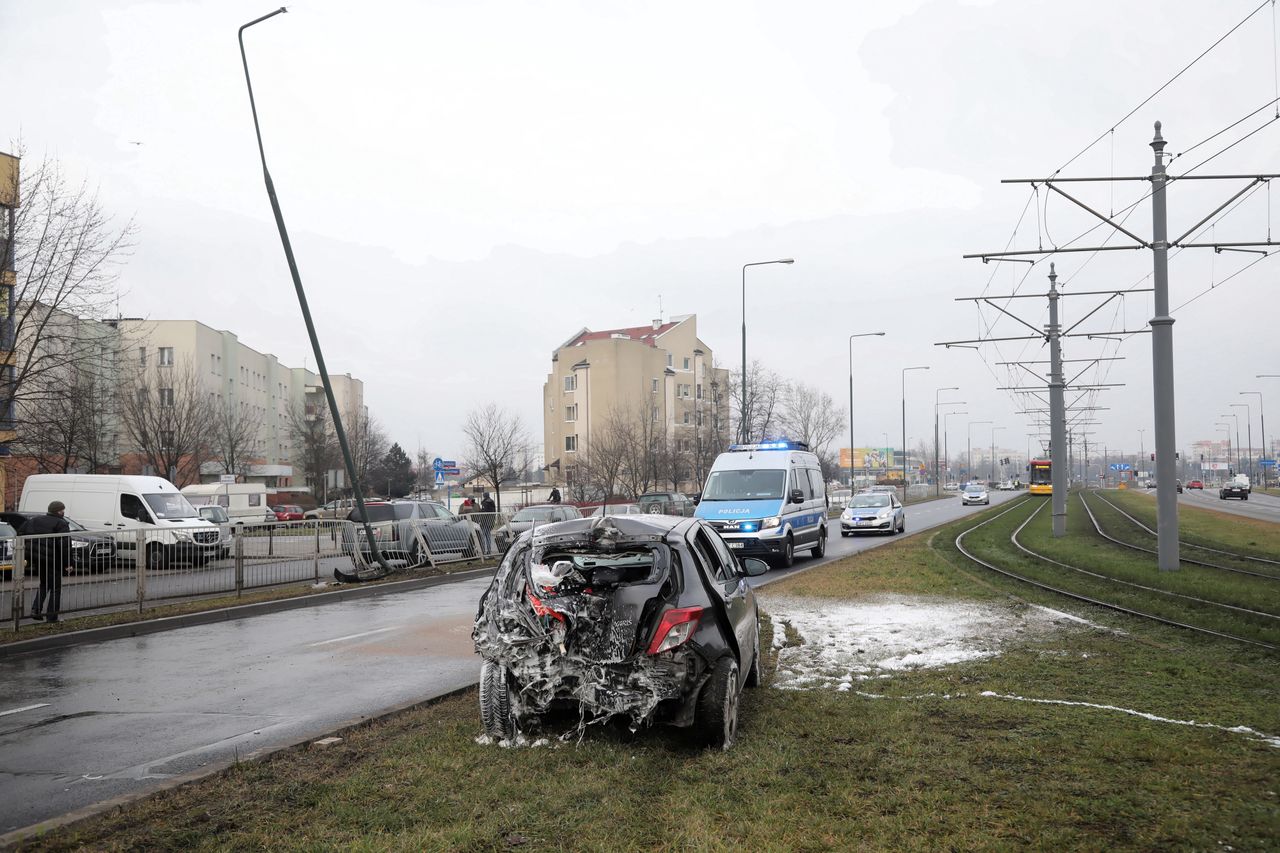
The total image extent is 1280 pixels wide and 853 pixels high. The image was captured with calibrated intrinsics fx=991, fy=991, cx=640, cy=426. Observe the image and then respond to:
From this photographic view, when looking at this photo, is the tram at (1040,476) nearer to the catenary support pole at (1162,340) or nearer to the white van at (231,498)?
the white van at (231,498)

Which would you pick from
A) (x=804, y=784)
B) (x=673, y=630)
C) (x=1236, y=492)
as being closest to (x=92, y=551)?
(x=673, y=630)

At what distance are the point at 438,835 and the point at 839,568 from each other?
1568cm

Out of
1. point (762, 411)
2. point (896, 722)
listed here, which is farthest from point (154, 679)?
point (762, 411)

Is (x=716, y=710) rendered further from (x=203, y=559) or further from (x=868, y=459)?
(x=868, y=459)

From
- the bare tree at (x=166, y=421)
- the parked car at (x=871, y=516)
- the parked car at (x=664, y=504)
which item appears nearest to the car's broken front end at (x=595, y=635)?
the parked car at (x=664, y=504)

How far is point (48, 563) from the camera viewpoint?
1338 cm

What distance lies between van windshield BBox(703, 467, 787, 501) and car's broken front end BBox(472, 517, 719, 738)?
14399 millimetres

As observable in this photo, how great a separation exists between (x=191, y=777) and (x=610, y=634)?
257cm

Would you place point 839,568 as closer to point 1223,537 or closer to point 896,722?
point 896,722

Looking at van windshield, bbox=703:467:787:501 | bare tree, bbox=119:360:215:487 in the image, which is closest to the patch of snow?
van windshield, bbox=703:467:787:501

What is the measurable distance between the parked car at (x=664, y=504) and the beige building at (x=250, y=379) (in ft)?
90.9

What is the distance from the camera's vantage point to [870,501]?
34219 millimetres

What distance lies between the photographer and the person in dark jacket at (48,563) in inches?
517

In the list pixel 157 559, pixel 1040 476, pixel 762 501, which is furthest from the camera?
pixel 1040 476
